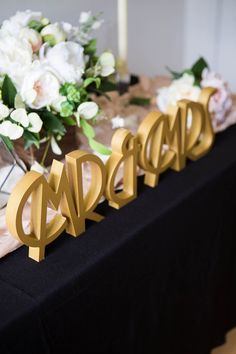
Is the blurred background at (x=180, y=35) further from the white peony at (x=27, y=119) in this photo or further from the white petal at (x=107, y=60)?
the white peony at (x=27, y=119)

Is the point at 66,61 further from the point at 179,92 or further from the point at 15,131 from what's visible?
the point at 179,92

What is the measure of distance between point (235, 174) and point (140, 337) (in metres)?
0.49

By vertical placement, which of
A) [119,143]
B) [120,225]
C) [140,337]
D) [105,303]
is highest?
[119,143]

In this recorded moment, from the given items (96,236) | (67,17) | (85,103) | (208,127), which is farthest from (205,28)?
(96,236)

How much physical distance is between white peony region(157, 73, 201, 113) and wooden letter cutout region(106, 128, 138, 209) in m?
0.33

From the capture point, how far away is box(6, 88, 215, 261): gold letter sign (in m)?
0.67

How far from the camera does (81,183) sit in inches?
29.3

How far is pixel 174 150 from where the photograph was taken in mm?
999

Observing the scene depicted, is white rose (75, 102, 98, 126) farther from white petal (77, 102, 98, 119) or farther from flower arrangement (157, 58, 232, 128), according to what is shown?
flower arrangement (157, 58, 232, 128)

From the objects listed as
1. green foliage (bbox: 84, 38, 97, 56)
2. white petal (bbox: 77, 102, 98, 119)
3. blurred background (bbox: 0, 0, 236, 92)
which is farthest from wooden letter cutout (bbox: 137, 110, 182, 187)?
blurred background (bbox: 0, 0, 236, 92)

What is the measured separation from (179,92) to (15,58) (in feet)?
1.70

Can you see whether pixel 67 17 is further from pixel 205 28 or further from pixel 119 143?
pixel 205 28

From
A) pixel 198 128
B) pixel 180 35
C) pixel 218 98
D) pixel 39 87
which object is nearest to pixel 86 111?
pixel 39 87

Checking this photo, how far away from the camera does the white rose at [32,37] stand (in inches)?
33.0
